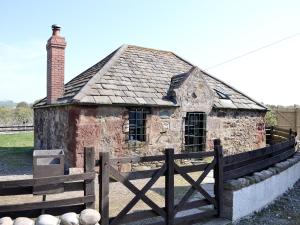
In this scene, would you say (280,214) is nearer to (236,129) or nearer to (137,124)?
(137,124)

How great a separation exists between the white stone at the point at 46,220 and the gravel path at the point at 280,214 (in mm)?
3852

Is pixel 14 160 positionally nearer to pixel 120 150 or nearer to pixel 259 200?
pixel 120 150

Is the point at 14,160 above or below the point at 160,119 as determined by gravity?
below

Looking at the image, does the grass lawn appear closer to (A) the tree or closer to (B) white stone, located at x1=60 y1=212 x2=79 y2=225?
(B) white stone, located at x1=60 y1=212 x2=79 y2=225

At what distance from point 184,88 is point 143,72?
83.8 inches

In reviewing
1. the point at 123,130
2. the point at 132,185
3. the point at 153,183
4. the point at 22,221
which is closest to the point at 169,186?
the point at 153,183

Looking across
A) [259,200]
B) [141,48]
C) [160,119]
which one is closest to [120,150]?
[160,119]

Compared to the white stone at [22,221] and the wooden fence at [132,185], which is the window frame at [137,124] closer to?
the wooden fence at [132,185]

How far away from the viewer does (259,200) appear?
749cm

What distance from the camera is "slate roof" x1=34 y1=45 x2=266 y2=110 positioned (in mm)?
11289

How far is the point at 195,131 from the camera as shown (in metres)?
13.6

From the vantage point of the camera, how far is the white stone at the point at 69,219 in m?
4.59

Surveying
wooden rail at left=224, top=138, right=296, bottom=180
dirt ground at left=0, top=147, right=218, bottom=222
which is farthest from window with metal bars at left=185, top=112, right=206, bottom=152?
wooden rail at left=224, top=138, right=296, bottom=180

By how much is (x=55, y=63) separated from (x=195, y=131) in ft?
21.7
